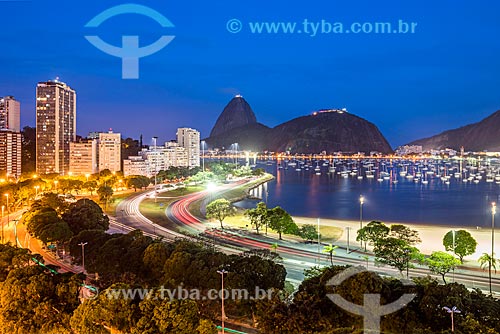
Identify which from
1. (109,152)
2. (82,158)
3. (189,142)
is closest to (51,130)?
(82,158)

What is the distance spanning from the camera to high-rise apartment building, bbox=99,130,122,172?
38.9 m

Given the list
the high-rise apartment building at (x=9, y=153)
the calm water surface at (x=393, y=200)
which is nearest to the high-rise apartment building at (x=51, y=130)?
the high-rise apartment building at (x=9, y=153)

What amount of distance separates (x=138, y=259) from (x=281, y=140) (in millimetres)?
115231

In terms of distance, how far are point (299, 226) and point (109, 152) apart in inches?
1052

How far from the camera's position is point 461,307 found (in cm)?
555

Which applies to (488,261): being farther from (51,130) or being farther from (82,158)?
(51,130)

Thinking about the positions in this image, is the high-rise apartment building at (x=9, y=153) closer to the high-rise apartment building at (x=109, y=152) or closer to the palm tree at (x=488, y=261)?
the high-rise apartment building at (x=109, y=152)

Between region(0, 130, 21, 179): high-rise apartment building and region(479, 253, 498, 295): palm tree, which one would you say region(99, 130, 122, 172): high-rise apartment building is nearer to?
region(0, 130, 21, 179): high-rise apartment building

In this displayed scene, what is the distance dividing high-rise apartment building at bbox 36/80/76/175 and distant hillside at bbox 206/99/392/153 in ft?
260

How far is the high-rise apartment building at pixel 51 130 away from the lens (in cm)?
3725

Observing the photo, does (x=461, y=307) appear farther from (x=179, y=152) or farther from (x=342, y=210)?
(x=179, y=152)

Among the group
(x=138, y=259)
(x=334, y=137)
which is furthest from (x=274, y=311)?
(x=334, y=137)

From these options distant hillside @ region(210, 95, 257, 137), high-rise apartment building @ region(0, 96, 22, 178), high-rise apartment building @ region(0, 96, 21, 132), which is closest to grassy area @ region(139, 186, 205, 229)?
high-rise apartment building @ region(0, 96, 22, 178)

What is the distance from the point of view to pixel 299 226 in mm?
17844
